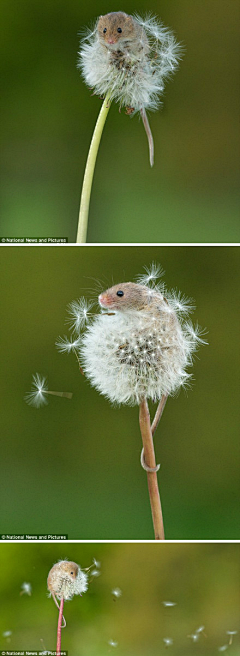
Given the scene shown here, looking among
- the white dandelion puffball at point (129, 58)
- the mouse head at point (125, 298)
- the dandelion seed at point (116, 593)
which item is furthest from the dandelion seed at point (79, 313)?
the dandelion seed at point (116, 593)

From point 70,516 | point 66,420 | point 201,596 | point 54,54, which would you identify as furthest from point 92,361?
point 54,54

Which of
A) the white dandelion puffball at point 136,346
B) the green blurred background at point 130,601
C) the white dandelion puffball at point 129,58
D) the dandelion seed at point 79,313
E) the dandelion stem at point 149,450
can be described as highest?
the white dandelion puffball at point 129,58

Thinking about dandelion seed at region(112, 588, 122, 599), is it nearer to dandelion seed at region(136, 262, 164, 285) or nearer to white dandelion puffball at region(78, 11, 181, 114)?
dandelion seed at region(136, 262, 164, 285)

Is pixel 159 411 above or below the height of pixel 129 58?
below

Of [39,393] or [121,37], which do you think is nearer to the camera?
[121,37]

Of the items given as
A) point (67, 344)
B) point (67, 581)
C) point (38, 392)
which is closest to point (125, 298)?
point (67, 344)

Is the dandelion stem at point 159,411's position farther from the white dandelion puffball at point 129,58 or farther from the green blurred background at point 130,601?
the white dandelion puffball at point 129,58

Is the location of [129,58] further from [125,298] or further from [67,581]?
[67,581]

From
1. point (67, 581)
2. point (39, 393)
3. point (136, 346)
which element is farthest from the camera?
point (39, 393)
